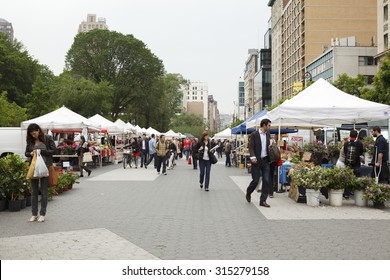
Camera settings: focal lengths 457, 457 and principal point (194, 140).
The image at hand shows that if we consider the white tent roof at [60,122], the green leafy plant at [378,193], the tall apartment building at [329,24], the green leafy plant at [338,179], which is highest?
the tall apartment building at [329,24]

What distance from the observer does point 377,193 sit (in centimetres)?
977

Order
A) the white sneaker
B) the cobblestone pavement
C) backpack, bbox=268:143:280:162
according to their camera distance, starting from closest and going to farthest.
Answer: the cobblestone pavement → the white sneaker → backpack, bbox=268:143:280:162

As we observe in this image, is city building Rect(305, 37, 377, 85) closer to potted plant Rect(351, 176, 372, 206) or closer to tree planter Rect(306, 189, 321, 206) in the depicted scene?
potted plant Rect(351, 176, 372, 206)

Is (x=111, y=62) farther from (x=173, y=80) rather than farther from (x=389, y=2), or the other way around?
(x=173, y=80)

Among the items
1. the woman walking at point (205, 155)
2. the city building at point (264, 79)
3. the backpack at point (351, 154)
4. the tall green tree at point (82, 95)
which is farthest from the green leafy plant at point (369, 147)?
the city building at point (264, 79)

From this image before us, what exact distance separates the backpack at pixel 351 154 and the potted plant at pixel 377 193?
44.1 inches

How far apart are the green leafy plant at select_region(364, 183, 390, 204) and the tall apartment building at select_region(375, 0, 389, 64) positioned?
47.8m

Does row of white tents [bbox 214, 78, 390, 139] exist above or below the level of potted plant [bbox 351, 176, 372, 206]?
above

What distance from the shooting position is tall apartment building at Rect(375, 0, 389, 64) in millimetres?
53319

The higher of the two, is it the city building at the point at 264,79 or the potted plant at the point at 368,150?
the city building at the point at 264,79

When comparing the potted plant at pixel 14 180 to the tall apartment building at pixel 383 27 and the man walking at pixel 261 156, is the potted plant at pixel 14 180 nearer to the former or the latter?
the man walking at pixel 261 156

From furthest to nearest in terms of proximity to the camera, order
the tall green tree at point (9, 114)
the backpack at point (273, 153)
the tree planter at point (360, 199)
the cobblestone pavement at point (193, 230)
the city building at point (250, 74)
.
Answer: the city building at point (250, 74)
the tall green tree at point (9, 114)
the backpack at point (273, 153)
the tree planter at point (360, 199)
the cobblestone pavement at point (193, 230)

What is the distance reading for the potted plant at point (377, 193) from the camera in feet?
31.9

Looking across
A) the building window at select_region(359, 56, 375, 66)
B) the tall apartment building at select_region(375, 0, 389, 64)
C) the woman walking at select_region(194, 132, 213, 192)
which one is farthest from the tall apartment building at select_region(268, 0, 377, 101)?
the woman walking at select_region(194, 132, 213, 192)
